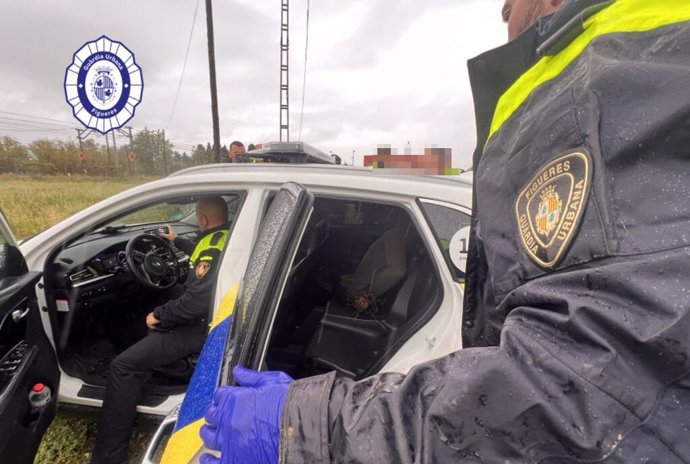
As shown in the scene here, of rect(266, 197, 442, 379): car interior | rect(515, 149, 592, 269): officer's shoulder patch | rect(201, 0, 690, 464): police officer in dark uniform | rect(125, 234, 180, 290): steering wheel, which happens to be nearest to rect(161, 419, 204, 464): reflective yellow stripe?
rect(201, 0, 690, 464): police officer in dark uniform

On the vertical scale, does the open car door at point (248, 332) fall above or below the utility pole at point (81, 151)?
below

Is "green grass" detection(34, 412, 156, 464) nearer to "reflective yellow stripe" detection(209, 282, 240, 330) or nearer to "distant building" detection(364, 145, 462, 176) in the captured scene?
"reflective yellow stripe" detection(209, 282, 240, 330)

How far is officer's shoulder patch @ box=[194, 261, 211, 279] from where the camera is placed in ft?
6.67

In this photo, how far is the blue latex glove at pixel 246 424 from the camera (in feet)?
2.34

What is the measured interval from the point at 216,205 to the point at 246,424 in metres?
1.89

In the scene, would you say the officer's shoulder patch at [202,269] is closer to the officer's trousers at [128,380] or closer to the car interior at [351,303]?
the officer's trousers at [128,380]

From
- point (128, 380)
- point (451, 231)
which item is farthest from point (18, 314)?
point (451, 231)

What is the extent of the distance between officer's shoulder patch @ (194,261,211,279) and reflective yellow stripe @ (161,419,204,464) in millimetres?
1036

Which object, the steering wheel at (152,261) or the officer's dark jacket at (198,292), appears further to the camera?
the steering wheel at (152,261)

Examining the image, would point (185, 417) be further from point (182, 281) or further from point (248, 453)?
point (182, 281)

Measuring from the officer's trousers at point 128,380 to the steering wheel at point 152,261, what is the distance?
1.69ft

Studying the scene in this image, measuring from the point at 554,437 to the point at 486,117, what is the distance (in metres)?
0.78

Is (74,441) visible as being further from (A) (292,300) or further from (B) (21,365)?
(A) (292,300)

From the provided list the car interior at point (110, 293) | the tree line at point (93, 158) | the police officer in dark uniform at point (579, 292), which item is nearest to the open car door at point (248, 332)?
the police officer in dark uniform at point (579, 292)
